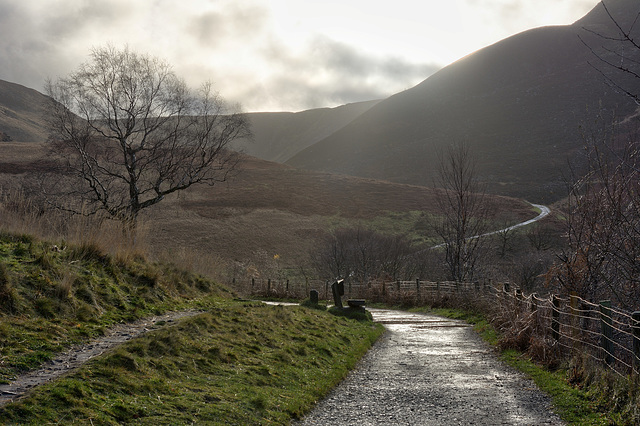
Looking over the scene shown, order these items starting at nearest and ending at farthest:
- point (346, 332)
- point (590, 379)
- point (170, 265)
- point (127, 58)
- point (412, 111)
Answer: point (590, 379) → point (346, 332) → point (170, 265) → point (127, 58) → point (412, 111)

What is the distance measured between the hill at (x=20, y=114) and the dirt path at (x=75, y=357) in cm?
9917

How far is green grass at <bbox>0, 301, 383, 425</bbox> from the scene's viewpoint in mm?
5355

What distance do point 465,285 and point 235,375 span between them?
18545mm

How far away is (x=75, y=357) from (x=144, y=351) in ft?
3.10

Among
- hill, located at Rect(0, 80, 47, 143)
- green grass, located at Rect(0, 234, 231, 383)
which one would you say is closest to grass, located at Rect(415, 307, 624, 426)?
green grass, located at Rect(0, 234, 231, 383)

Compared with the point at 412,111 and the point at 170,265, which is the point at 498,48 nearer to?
the point at 412,111

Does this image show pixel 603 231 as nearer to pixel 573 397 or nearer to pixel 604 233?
pixel 604 233

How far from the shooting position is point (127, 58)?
23.4 meters

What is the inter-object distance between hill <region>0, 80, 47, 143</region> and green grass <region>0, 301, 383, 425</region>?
99.7 meters

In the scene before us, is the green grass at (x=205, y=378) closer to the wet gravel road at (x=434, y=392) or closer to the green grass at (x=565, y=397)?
the wet gravel road at (x=434, y=392)

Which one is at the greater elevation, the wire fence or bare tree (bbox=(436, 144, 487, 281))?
bare tree (bbox=(436, 144, 487, 281))

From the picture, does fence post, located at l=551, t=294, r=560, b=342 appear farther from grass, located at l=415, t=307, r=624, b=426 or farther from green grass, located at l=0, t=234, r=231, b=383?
green grass, located at l=0, t=234, r=231, b=383

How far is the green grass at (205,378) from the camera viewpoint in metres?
5.36

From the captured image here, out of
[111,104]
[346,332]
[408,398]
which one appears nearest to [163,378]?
[408,398]
